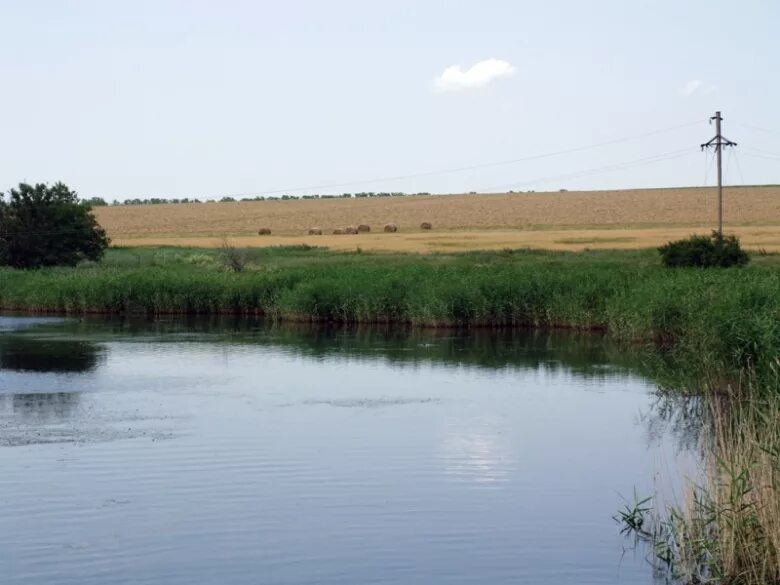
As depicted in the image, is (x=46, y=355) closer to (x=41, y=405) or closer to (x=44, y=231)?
(x=41, y=405)

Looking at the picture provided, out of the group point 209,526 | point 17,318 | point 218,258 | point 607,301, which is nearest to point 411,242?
point 218,258

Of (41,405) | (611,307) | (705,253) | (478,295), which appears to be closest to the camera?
(41,405)

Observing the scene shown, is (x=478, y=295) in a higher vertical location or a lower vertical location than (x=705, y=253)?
lower

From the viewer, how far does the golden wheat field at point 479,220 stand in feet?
220

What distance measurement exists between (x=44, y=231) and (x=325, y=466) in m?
45.0

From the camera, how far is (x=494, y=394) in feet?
80.7

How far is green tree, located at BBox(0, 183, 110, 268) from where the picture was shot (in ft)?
193

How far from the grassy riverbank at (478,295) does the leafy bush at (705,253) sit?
5.52 ft

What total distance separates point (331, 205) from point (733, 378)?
319 ft

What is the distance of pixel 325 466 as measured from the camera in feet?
56.5

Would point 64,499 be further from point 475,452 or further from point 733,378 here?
point 733,378

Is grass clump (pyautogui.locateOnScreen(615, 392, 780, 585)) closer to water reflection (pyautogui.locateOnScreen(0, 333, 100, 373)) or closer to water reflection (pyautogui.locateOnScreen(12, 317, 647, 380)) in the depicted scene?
water reflection (pyautogui.locateOnScreen(12, 317, 647, 380))

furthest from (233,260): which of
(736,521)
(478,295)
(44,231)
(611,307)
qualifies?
(736,521)

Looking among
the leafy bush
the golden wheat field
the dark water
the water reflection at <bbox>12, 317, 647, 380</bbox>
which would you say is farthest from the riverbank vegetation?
the golden wheat field
